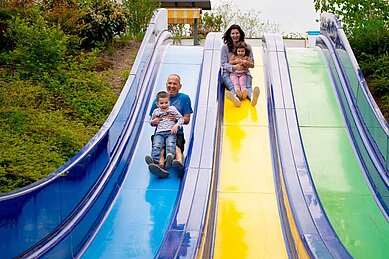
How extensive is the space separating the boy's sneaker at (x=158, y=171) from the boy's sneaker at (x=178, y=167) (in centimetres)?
14

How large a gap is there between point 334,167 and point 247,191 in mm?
1410

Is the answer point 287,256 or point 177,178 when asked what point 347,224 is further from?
point 177,178

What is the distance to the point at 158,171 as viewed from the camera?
835cm

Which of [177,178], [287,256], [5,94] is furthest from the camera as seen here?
[5,94]

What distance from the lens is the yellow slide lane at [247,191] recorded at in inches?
274

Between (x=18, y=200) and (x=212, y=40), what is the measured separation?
7.35 meters

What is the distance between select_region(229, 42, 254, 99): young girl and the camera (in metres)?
11.0

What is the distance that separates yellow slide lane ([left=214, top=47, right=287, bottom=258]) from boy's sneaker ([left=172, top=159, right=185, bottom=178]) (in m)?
0.48

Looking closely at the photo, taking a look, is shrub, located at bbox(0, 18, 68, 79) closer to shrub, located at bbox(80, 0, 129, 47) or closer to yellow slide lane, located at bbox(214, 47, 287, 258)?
shrub, located at bbox(80, 0, 129, 47)

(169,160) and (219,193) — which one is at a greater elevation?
(169,160)

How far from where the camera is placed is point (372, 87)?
14.5 m

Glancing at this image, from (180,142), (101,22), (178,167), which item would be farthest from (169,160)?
(101,22)

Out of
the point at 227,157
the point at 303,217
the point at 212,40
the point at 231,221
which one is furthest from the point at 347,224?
the point at 212,40

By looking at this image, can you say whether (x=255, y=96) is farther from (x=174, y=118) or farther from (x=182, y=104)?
(x=174, y=118)
